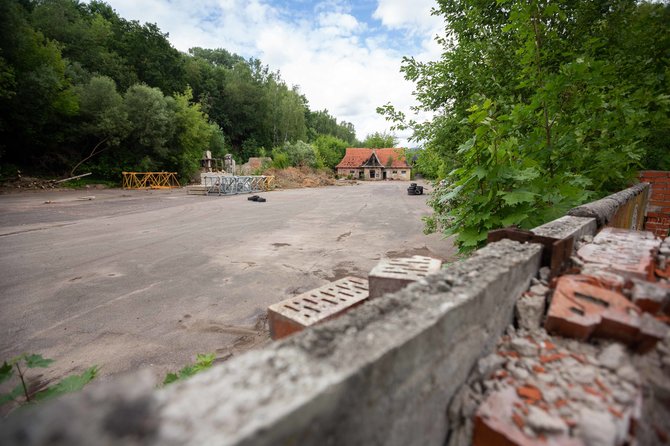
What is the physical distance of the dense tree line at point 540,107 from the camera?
8.38 ft

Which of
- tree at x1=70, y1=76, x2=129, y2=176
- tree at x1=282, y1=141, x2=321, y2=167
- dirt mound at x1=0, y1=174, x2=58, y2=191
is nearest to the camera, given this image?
dirt mound at x1=0, y1=174, x2=58, y2=191

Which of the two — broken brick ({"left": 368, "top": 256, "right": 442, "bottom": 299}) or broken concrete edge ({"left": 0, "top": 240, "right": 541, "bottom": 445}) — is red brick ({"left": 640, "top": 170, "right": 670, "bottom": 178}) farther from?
broken concrete edge ({"left": 0, "top": 240, "right": 541, "bottom": 445})

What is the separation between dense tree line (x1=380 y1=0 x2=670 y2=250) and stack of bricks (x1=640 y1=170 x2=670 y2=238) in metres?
0.93

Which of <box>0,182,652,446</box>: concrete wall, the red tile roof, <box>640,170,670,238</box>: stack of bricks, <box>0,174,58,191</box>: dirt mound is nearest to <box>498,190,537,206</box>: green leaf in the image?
<box>0,182,652,446</box>: concrete wall

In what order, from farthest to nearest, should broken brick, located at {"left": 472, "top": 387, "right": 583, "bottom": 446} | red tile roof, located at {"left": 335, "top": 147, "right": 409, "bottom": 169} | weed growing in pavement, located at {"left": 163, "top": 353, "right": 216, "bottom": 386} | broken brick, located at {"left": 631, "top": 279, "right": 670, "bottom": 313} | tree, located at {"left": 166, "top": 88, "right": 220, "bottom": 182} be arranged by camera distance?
red tile roof, located at {"left": 335, "top": 147, "right": 409, "bottom": 169} < tree, located at {"left": 166, "top": 88, "right": 220, "bottom": 182} < weed growing in pavement, located at {"left": 163, "top": 353, "right": 216, "bottom": 386} < broken brick, located at {"left": 631, "top": 279, "right": 670, "bottom": 313} < broken brick, located at {"left": 472, "top": 387, "right": 583, "bottom": 446}

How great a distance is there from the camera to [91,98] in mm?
22078

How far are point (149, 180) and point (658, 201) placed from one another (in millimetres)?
29358

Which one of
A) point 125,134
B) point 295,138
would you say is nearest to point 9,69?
point 125,134

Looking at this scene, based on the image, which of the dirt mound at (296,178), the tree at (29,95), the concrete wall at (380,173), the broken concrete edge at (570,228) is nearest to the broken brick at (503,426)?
the broken concrete edge at (570,228)

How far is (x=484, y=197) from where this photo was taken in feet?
8.12

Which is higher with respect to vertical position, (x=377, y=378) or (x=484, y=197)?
(x=484, y=197)

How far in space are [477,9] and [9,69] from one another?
24443 mm

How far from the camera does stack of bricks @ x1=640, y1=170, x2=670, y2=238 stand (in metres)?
5.95

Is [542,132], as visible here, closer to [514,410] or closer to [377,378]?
[514,410]
